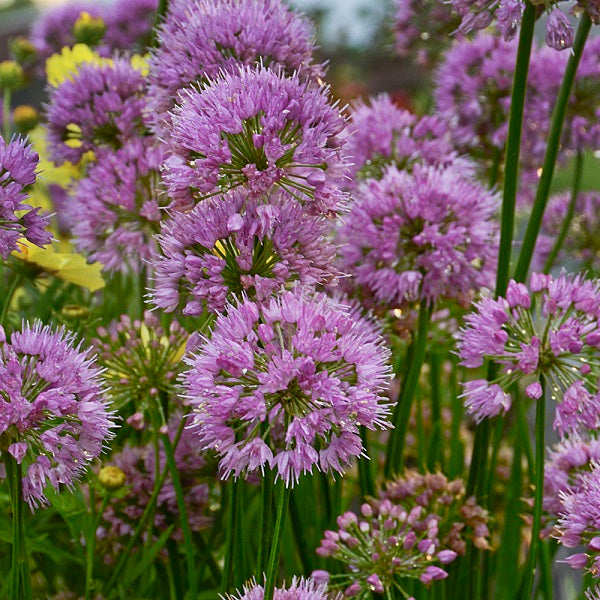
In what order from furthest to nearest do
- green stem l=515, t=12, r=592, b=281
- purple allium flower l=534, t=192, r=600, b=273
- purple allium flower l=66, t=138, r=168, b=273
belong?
1. purple allium flower l=534, t=192, r=600, b=273
2. purple allium flower l=66, t=138, r=168, b=273
3. green stem l=515, t=12, r=592, b=281

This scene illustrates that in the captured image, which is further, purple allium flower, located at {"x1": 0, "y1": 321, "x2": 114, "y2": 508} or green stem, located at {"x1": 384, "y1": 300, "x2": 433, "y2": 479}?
green stem, located at {"x1": 384, "y1": 300, "x2": 433, "y2": 479}

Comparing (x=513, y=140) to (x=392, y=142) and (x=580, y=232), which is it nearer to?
(x=392, y=142)

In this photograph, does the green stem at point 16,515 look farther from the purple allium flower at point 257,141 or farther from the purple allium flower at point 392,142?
the purple allium flower at point 392,142

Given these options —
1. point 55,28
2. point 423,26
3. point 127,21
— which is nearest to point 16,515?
point 423,26

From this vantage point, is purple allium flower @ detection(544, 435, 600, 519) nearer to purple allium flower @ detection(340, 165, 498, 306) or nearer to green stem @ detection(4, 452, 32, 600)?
purple allium flower @ detection(340, 165, 498, 306)

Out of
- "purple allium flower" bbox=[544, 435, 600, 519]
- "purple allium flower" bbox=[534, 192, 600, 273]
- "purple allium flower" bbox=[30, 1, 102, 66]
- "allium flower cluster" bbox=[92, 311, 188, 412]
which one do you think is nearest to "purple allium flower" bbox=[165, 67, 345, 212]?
"allium flower cluster" bbox=[92, 311, 188, 412]
